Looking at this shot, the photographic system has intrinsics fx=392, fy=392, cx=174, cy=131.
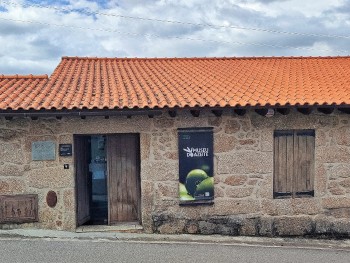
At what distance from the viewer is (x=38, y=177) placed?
786cm

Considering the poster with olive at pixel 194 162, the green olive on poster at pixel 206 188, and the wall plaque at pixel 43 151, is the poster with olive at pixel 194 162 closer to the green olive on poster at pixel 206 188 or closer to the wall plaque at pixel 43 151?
the green olive on poster at pixel 206 188

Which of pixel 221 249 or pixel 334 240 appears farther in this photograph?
pixel 334 240

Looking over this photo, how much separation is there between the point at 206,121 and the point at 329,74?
4.97 meters

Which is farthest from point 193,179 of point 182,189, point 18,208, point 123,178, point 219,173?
point 18,208

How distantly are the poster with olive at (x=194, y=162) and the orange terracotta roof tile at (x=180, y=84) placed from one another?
711 millimetres

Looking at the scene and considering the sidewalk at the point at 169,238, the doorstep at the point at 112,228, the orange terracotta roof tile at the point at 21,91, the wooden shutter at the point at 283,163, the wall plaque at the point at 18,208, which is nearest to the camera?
the orange terracotta roof tile at the point at 21,91

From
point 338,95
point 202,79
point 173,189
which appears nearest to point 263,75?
point 202,79

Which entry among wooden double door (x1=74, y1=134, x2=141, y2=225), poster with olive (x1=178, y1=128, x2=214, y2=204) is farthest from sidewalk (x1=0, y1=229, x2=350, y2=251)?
poster with olive (x1=178, y1=128, x2=214, y2=204)

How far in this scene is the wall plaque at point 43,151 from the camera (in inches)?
308

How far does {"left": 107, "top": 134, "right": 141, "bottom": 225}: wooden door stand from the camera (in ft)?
27.8

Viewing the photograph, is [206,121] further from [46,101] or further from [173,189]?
[46,101]

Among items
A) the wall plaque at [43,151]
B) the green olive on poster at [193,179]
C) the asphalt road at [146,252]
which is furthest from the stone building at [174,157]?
the asphalt road at [146,252]

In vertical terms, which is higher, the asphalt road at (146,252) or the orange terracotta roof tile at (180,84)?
the orange terracotta roof tile at (180,84)

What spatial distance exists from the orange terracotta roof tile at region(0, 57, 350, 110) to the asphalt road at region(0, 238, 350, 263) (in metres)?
2.53
